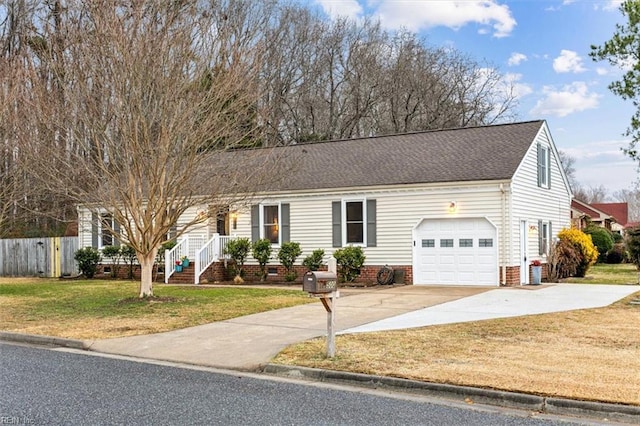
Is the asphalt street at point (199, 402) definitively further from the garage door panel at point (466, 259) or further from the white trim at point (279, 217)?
the white trim at point (279, 217)

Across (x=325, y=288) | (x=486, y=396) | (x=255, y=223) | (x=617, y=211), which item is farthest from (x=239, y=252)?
(x=617, y=211)

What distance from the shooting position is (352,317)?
1249 centimetres

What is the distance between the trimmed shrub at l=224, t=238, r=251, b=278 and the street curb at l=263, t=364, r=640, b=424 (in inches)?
589

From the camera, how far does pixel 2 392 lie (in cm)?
688

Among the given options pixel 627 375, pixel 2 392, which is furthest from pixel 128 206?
pixel 627 375

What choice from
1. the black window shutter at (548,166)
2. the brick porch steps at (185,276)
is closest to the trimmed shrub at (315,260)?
the brick porch steps at (185,276)

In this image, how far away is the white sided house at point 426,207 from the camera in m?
19.4

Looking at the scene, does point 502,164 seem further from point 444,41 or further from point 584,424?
point 444,41

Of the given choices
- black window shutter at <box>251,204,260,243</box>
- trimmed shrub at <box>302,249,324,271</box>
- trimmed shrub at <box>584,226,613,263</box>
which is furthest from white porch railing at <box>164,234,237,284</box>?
trimmed shrub at <box>584,226,613,263</box>

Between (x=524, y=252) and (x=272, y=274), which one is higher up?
(x=524, y=252)

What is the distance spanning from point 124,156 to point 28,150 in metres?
2.26

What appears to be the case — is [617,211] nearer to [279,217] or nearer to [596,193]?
[596,193]

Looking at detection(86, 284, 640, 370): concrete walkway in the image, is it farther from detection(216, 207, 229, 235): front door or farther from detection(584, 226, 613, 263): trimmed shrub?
detection(584, 226, 613, 263): trimmed shrub

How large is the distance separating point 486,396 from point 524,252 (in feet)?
47.7
